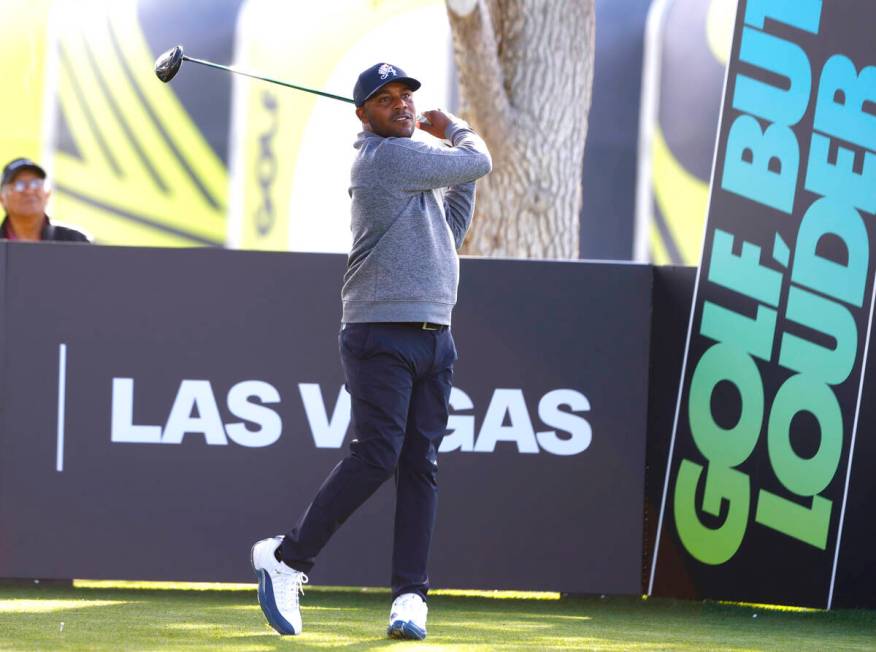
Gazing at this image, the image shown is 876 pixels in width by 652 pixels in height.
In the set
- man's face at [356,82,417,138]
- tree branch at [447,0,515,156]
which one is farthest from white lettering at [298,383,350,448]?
tree branch at [447,0,515,156]

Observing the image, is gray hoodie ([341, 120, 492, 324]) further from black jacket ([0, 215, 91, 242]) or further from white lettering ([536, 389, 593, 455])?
black jacket ([0, 215, 91, 242])

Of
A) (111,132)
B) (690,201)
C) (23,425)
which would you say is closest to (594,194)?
(690,201)

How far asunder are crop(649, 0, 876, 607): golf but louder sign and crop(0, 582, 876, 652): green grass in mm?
232

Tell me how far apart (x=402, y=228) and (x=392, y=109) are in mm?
339

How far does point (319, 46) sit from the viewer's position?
10.4 meters

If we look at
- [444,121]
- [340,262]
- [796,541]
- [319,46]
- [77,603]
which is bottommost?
[77,603]

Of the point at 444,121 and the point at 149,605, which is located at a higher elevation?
the point at 444,121

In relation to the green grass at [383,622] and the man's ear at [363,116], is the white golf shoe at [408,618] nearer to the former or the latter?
the green grass at [383,622]

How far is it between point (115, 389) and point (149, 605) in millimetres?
786

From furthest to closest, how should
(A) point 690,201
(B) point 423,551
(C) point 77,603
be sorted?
(A) point 690,201 → (C) point 77,603 → (B) point 423,551

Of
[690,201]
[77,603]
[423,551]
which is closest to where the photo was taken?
[423,551]

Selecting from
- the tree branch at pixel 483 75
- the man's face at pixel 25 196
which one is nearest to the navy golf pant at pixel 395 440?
the man's face at pixel 25 196

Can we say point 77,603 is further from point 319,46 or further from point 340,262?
point 319,46

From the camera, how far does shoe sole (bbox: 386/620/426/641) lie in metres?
3.99
